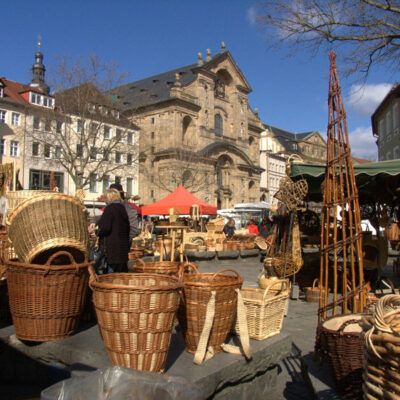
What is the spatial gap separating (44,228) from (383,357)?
10.4 ft

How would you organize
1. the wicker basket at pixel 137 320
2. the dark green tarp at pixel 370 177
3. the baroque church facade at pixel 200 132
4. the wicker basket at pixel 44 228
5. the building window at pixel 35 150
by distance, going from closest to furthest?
the wicker basket at pixel 137 320 → the wicker basket at pixel 44 228 → the dark green tarp at pixel 370 177 → the building window at pixel 35 150 → the baroque church facade at pixel 200 132

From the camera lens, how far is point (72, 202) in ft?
14.6

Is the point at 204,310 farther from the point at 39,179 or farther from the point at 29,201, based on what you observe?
the point at 39,179

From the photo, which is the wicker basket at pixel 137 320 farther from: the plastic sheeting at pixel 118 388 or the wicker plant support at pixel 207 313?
the plastic sheeting at pixel 118 388

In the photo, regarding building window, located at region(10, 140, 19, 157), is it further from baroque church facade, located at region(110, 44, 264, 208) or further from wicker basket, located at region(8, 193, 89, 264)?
wicker basket, located at region(8, 193, 89, 264)

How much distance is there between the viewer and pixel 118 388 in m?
2.40

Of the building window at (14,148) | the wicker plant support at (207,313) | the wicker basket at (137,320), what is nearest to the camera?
the wicker basket at (137,320)

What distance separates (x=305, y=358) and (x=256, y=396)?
1.28m

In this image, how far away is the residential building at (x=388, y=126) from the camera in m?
34.9

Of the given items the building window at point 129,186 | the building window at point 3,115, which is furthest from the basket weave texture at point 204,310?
the building window at point 129,186

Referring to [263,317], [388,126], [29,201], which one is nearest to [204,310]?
[263,317]

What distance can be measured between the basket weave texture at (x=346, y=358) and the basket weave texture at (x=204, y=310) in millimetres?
942

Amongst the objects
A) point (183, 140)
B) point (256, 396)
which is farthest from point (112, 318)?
point (183, 140)

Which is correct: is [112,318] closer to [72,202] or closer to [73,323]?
[73,323]
